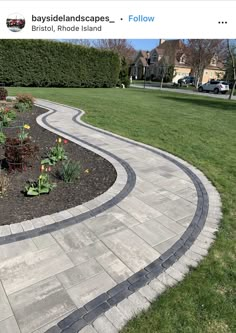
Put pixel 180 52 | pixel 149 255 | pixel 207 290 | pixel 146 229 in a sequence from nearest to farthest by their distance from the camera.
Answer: pixel 207 290
pixel 149 255
pixel 146 229
pixel 180 52

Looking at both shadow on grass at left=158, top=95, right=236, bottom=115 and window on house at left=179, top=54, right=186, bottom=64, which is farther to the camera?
window on house at left=179, top=54, right=186, bottom=64

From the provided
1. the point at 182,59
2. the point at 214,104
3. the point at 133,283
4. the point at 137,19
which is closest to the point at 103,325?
the point at 133,283

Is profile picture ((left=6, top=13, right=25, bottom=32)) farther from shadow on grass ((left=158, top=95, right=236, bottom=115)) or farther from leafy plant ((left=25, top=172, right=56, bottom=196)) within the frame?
leafy plant ((left=25, top=172, right=56, bottom=196))

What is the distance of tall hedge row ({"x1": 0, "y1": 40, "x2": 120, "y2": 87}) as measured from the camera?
2084 cm

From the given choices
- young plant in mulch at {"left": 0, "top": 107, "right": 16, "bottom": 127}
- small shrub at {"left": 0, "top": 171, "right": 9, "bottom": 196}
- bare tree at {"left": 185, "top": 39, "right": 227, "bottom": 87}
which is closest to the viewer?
small shrub at {"left": 0, "top": 171, "right": 9, "bottom": 196}

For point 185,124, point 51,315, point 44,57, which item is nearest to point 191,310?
point 51,315

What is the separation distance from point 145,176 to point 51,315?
312cm

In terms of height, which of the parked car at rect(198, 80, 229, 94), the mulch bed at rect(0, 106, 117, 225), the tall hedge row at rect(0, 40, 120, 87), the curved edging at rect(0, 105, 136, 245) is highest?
the tall hedge row at rect(0, 40, 120, 87)

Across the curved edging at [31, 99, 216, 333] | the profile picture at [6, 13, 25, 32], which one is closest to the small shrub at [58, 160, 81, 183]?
the curved edging at [31, 99, 216, 333]

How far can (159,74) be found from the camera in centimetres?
5688

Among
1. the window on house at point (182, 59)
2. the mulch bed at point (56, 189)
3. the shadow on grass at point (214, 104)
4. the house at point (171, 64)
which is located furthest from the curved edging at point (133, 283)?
the window on house at point (182, 59)

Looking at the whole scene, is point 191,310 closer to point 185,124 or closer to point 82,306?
point 82,306

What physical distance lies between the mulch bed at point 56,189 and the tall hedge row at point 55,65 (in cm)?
1804

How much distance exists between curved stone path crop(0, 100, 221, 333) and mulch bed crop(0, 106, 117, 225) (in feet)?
0.58
